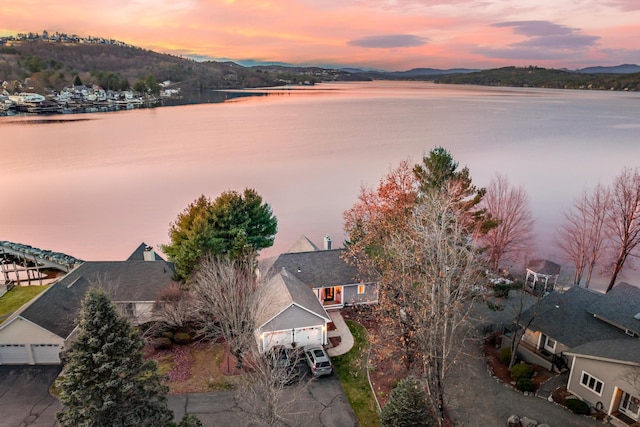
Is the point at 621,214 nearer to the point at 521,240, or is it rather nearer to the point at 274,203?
the point at 521,240

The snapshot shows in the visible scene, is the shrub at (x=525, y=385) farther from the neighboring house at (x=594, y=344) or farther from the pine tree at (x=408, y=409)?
the pine tree at (x=408, y=409)

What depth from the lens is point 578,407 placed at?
16.1 metres

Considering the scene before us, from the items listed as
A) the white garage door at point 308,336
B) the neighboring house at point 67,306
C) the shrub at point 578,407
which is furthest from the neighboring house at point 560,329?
the neighboring house at point 67,306

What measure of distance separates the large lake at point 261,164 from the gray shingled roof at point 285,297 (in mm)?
13214

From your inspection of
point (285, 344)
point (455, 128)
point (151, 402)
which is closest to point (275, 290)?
point (285, 344)

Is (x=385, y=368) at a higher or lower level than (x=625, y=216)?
lower

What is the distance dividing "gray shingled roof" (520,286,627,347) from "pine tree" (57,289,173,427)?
59.0ft

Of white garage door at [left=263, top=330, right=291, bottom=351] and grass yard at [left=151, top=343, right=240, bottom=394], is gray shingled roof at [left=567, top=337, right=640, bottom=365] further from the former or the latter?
grass yard at [left=151, top=343, right=240, bottom=394]

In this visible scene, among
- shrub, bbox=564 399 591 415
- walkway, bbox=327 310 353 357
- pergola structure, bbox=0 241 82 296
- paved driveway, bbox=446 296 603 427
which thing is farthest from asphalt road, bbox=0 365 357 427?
pergola structure, bbox=0 241 82 296

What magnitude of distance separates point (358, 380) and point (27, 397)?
14660 mm

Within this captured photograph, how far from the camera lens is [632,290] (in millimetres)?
20625

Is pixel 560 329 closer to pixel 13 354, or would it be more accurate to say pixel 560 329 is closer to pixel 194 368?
pixel 194 368

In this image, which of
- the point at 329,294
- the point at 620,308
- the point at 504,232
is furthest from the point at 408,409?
the point at 504,232

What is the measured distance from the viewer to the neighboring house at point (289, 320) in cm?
2036
